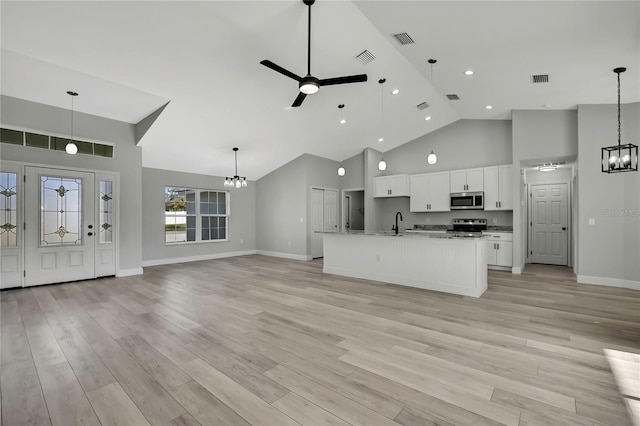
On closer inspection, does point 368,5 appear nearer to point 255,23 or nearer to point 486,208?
point 255,23

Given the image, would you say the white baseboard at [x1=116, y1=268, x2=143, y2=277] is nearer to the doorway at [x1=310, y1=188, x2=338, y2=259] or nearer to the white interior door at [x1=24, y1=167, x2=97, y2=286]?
the white interior door at [x1=24, y1=167, x2=97, y2=286]

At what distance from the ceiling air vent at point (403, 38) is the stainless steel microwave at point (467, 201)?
4267mm

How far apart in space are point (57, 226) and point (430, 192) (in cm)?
807

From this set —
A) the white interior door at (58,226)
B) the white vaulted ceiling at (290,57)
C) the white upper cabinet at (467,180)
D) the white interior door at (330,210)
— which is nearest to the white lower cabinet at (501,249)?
the white upper cabinet at (467,180)

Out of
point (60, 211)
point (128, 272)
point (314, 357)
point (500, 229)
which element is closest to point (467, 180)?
point (500, 229)

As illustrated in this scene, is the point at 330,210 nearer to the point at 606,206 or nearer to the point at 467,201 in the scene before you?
the point at 467,201

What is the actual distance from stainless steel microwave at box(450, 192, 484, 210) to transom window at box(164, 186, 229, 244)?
6445 mm

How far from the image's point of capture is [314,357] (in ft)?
8.59

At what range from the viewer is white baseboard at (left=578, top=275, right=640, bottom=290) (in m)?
4.96

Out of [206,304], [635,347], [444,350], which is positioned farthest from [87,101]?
[635,347]

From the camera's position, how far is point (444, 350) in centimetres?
273

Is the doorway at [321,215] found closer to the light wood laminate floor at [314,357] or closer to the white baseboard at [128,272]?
the light wood laminate floor at [314,357]

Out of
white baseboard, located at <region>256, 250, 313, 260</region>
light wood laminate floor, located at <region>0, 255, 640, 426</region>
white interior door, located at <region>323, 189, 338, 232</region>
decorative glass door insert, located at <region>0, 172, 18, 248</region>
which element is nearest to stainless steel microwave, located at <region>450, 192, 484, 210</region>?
light wood laminate floor, located at <region>0, 255, 640, 426</region>

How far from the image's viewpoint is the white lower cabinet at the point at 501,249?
6.41 meters
